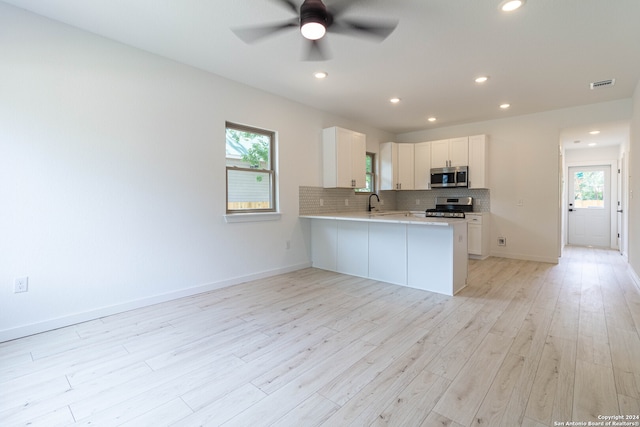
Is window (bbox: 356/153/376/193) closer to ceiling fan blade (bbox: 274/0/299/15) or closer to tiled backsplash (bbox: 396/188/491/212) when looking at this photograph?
tiled backsplash (bbox: 396/188/491/212)

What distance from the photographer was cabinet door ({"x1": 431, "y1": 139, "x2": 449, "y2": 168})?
19.6ft

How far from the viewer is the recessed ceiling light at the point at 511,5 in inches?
88.5

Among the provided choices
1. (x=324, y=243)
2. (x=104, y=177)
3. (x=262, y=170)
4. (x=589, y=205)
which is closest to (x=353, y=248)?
(x=324, y=243)

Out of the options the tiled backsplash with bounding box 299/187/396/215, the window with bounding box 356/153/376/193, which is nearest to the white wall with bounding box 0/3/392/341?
the tiled backsplash with bounding box 299/187/396/215

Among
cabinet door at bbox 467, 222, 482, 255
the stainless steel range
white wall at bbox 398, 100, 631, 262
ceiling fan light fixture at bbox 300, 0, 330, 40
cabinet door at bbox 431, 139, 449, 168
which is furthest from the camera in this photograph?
cabinet door at bbox 431, 139, 449, 168

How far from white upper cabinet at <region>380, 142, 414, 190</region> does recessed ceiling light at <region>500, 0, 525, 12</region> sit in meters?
4.01

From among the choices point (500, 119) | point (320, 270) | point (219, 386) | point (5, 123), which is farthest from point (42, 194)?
point (500, 119)

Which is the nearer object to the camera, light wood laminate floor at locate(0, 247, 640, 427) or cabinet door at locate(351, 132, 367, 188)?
light wood laminate floor at locate(0, 247, 640, 427)

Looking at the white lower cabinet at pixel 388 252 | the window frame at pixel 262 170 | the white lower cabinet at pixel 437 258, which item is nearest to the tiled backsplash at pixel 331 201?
the window frame at pixel 262 170

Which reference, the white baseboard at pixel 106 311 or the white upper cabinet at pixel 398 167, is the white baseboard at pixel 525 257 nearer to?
the white upper cabinet at pixel 398 167

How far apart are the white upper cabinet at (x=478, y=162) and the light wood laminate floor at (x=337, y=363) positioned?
2.67 m

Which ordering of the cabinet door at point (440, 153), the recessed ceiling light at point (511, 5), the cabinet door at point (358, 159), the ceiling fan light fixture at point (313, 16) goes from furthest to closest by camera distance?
the cabinet door at point (440, 153)
the cabinet door at point (358, 159)
the recessed ceiling light at point (511, 5)
the ceiling fan light fixture at point (313, 16)

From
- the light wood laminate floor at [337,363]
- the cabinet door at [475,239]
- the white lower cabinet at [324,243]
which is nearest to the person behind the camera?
the light wood laminate floor at [337,363]

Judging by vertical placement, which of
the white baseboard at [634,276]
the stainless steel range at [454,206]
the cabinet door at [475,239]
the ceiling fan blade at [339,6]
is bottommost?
the white baseboard at [634,276]
